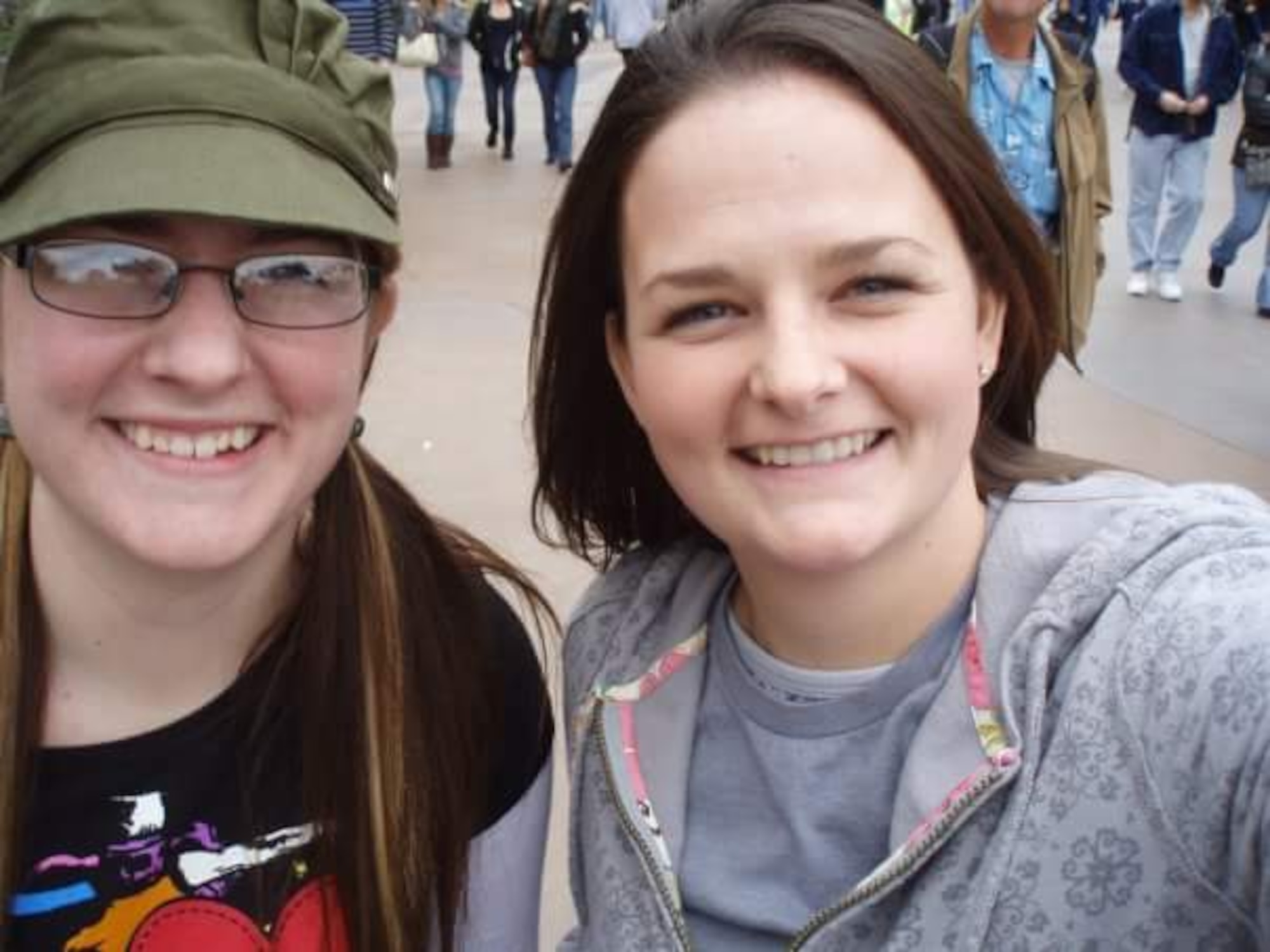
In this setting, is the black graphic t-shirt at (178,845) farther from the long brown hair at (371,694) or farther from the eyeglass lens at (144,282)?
the eyeglass lens at (144,282)

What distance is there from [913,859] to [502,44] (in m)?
11.6

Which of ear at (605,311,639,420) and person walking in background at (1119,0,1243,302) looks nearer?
ear at (605,311,639,420)

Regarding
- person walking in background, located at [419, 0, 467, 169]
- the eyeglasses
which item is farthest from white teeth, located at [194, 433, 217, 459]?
person walking in background, located at [419, 0, 467, 169]

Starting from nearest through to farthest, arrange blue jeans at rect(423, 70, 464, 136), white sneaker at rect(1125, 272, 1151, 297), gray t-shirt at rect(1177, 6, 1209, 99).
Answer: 1. gray t-shirt at rect(1177, 6, 1209, 99)
2. white sneaker at rect(1125, 272, 1151, 297)
3. blue jeans at rect(423, 70, 464, 136)

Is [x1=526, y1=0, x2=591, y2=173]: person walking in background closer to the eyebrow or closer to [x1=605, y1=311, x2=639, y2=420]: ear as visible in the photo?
[x1=605, y1=311, x2=639, y2=420]: ear

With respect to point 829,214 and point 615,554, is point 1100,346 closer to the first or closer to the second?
point 615,554

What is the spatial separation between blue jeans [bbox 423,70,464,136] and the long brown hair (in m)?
10.2

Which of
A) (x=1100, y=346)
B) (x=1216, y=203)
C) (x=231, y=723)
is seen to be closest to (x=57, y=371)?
(x=231, y=723)

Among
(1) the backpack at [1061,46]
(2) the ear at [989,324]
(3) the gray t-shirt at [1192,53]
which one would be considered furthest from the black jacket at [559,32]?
(2) the ear at [989,324]

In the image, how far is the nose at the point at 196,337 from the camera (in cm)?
142

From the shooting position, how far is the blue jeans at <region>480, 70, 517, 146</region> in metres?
12.2

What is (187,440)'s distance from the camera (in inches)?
58.4

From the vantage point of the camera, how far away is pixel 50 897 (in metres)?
1.60

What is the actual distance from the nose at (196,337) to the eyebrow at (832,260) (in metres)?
0.49
